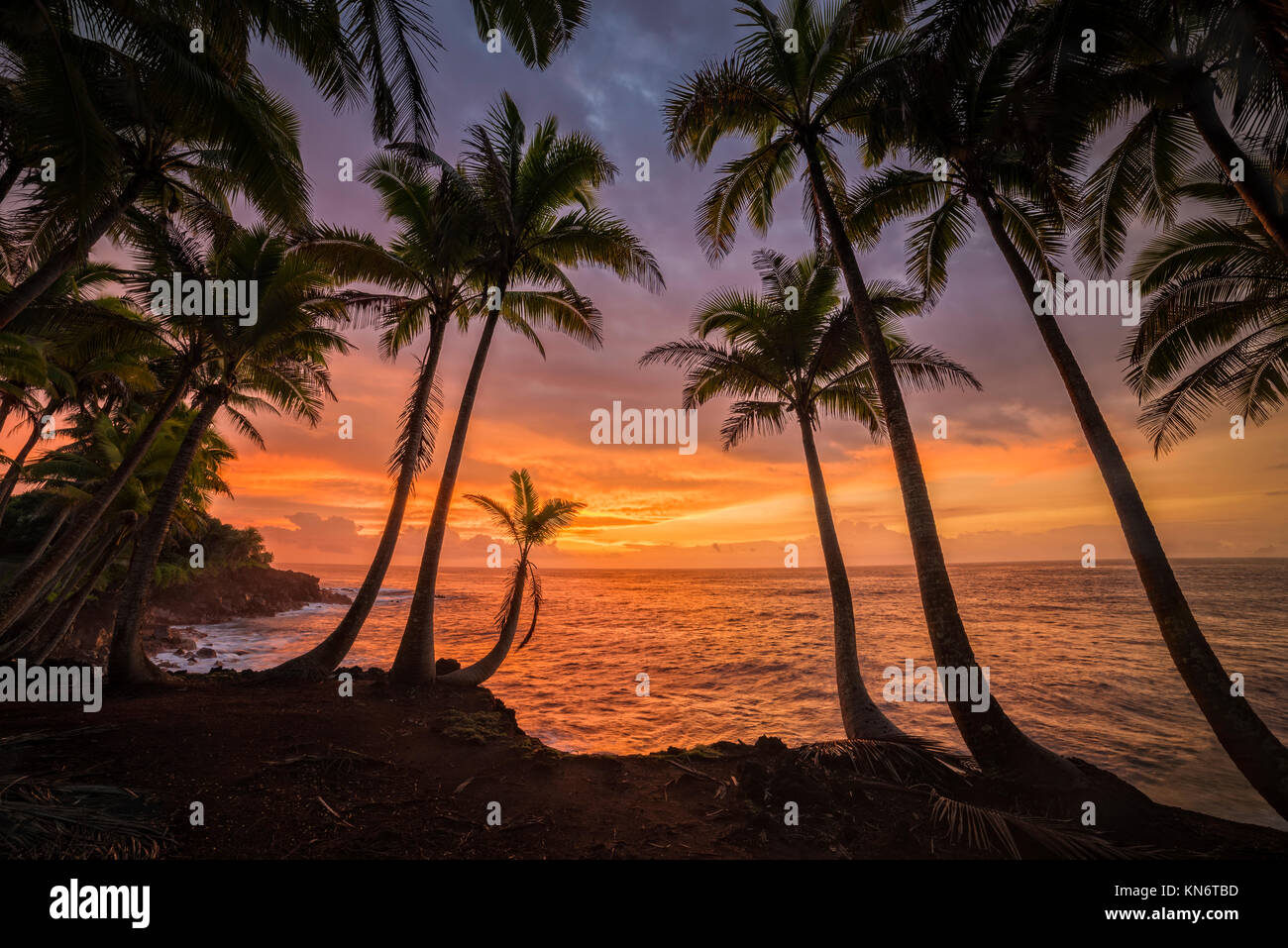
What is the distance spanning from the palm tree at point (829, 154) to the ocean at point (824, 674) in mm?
5690

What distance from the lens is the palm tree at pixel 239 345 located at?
8336mm

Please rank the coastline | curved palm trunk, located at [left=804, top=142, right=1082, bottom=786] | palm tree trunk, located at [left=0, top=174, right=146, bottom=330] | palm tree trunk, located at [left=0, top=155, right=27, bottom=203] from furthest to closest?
palm tree trunk, located at [left=0, top=155, right=27, bottom=203] → palm tree trunk, located at [left=0, top=174, right=146, bottom=330] → curved palm trunk, located at [left=804, top=142, right=1082, bottom=786] → the coastline

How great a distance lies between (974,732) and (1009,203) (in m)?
8.83

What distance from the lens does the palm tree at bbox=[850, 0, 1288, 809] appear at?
542 cm

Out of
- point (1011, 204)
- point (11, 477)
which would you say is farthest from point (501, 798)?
point (11, 477)

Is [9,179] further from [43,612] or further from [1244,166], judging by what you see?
[1244,166]

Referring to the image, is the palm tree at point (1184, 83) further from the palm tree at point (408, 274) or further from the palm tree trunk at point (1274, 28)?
the palm tree at point (408, 274)

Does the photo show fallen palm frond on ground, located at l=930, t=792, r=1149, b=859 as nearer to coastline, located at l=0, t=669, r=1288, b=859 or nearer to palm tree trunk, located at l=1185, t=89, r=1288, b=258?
coastline, located at l=0, t=669, r=1288, b=859

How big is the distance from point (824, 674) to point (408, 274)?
60.0 ft

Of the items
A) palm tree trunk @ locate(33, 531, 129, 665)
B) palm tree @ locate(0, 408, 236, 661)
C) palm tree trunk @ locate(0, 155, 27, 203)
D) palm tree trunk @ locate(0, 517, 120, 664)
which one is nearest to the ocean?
palm tree trunk @ locate(0, 517, 120, 664)

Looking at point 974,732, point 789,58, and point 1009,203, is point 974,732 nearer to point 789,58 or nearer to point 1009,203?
point 1009,203

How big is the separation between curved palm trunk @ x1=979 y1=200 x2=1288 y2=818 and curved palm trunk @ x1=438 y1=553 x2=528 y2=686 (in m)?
11.2

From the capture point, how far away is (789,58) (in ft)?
25.8

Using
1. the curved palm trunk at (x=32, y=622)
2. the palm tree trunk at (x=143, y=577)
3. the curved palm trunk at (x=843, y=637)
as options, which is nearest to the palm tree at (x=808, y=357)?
the curved palm trunk at (x=843, y=637)
